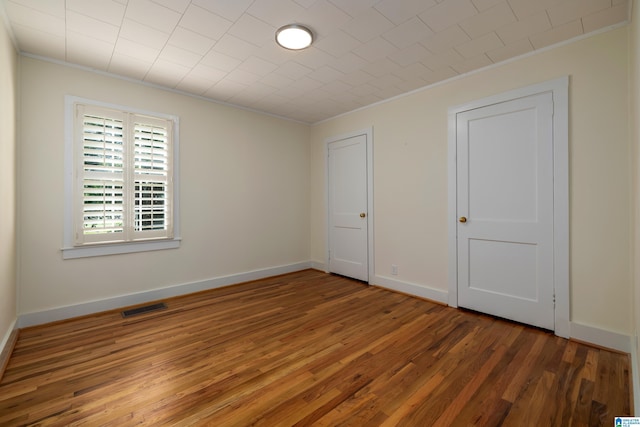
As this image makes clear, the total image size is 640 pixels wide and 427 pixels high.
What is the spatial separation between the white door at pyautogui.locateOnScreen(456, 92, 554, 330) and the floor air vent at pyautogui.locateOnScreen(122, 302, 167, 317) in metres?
3.41

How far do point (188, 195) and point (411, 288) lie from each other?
3122 millimetres

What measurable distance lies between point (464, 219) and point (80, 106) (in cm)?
422

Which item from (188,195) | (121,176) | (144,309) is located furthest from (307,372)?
(121,176)

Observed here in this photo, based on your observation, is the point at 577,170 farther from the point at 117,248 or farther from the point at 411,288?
the point at 117,248

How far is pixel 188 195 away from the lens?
368 centimetres

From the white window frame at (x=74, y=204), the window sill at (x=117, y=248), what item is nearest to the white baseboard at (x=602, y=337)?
the window sill at (x=117, y=248)

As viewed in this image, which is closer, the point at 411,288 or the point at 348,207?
the point at 411,288

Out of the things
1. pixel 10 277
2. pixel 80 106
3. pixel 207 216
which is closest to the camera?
pixel 10 277

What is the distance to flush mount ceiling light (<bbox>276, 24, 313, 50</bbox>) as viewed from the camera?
2.27 m

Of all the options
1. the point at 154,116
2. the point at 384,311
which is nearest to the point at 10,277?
the point at 154,116

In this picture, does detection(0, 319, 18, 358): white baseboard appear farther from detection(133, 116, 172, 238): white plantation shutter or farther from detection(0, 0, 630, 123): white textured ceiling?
detection(0, 0, 630, 123): white textured ceiling

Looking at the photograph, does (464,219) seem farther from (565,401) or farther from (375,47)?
(375,47)

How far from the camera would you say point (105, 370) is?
2.00 metres

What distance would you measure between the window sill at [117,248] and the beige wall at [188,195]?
6 centimetres
